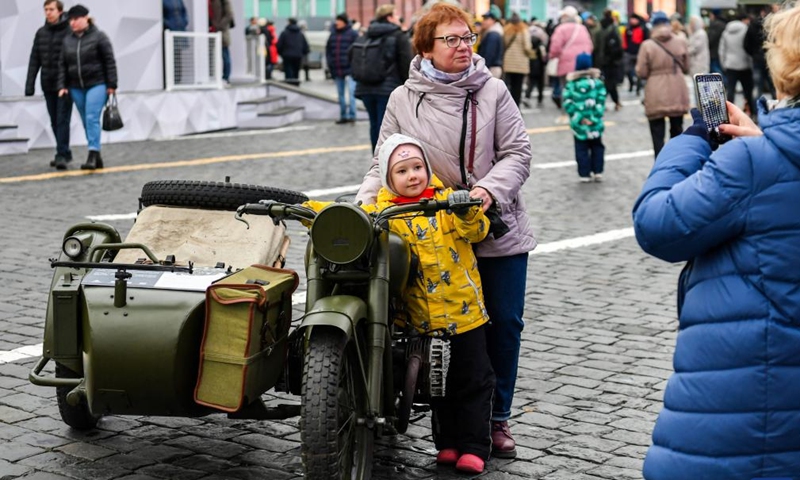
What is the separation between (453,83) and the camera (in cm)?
475

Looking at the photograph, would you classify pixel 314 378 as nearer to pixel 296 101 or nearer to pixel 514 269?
pixel 514 269

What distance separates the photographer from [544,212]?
11.7 meters

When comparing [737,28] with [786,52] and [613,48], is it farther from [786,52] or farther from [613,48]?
[786,52]

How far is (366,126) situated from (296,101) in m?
2.86

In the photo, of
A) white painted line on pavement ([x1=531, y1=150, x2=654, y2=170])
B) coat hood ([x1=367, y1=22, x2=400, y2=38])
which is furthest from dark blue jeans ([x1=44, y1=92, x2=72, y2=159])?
white painted line on pavement ([x1=531, y1=150, x2=654, y2=170])

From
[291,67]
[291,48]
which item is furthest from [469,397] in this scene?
[291,67]

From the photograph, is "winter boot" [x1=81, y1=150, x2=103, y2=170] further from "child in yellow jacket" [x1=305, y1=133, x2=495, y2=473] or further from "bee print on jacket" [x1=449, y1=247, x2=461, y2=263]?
"bee print on jacket" [x1=449, y1=247, x2=461, y2=263]

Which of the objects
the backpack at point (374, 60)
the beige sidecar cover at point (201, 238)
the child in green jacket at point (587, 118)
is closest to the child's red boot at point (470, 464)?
the beige sidecar cover at point (201, 238)

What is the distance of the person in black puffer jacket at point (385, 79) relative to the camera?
14867 mm

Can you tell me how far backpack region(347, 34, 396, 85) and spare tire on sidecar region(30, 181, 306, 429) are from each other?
32.1ft

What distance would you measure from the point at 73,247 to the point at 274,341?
1.16 meters

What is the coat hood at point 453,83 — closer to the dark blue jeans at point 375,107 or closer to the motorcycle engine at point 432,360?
Result: the motorcycle engine at point 432,360

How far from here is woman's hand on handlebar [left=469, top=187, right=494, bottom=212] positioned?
4.54 m

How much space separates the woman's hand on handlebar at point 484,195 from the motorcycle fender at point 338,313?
603mm
